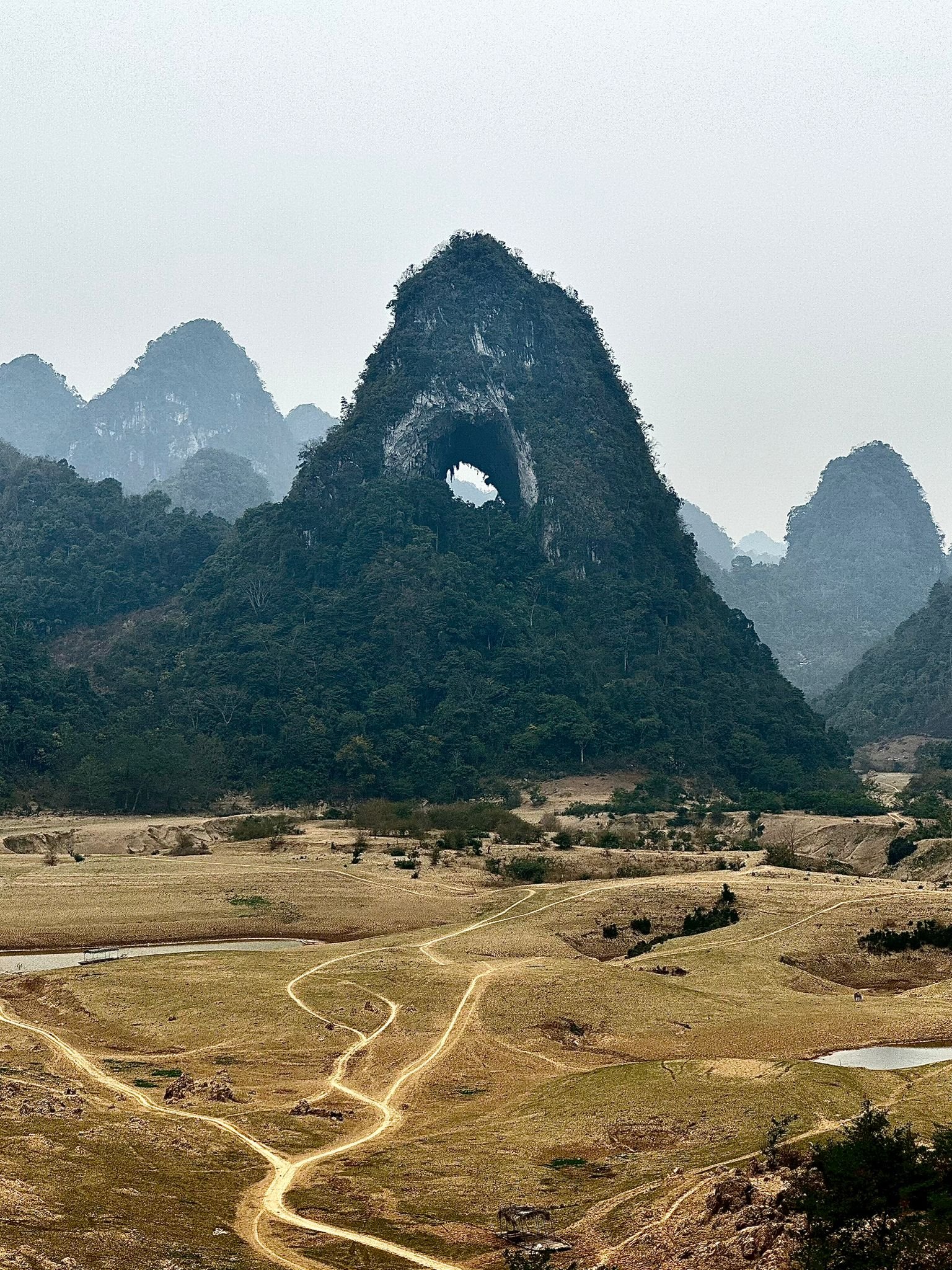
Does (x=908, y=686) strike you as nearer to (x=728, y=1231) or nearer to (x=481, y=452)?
(x=481, y=452)

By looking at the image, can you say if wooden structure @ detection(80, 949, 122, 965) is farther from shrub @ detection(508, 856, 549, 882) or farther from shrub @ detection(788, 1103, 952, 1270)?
shrub @ detection(788, 1103, 952, 1270)

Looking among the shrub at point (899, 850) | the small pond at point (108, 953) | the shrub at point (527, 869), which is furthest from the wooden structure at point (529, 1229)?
the shrub at point (899, 850)

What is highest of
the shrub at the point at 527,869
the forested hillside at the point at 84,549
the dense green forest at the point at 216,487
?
the dense green forest at the point at 216,487

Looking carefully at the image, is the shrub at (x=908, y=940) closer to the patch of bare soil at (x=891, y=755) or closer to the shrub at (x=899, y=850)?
the shrub at (x=899, y=850)

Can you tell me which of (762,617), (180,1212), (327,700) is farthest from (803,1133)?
(762,617)

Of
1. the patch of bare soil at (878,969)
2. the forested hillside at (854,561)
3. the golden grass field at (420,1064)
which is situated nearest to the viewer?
the golden grass field at (420,1064)

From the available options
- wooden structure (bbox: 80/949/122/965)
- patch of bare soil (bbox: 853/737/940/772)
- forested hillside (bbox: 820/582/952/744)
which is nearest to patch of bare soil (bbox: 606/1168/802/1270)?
wooden structure (bbox: 80/949/122/965)
